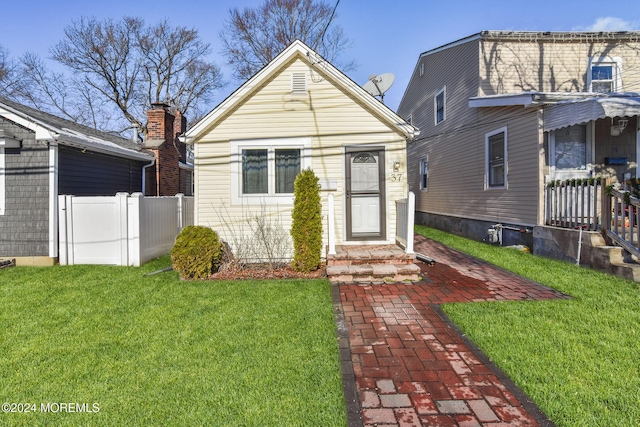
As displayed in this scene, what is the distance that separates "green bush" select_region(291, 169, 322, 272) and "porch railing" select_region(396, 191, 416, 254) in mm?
1667

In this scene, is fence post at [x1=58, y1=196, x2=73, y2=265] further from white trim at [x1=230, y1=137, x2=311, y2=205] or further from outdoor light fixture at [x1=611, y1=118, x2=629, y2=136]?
outdoor light fixture at [x1=611, y1=118, x2=629, y2=136]

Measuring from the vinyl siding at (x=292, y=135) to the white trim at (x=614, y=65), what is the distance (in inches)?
311

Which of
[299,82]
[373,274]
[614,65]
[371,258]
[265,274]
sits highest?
[614,65]

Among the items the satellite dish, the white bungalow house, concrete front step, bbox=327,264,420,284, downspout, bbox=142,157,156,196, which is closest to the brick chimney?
downspout, bbox=142,157,156,196

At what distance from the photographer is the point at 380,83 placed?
9.32m

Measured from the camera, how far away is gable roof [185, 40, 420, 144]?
7562 mm

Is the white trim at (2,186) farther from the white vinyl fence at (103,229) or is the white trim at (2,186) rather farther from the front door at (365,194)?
the front door at (365,194)

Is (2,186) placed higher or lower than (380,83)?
lower

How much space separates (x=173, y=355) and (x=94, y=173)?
7.85 meters

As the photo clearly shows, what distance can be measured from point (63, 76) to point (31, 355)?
2798 centimetres

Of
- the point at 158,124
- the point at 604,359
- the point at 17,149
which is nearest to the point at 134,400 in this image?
the point at 604,359

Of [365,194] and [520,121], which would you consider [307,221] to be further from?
[520,121]

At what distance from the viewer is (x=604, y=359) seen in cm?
321

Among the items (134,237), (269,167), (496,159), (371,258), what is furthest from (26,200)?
(496,159)
